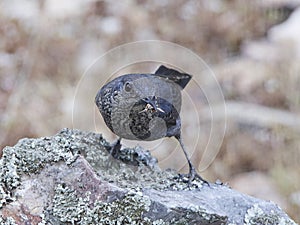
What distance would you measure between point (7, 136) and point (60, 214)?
2250 mm

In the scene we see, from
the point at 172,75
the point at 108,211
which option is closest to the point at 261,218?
the point at 108,211

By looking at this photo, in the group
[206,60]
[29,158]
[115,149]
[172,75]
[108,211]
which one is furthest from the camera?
[206,60]

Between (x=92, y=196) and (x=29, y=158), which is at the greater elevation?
(x=29, y=158)

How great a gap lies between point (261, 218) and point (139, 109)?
1.63 ft

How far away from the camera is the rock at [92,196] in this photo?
1581mm

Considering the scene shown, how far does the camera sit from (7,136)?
12.2 ft

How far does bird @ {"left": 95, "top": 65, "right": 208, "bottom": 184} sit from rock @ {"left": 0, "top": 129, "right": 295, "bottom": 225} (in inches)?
5.1

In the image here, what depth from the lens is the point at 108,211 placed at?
1.58 metres

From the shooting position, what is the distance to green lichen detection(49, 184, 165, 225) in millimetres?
1576

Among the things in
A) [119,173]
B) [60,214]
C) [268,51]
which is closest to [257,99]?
[268,51]

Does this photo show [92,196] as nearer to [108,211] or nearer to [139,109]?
[108,211]

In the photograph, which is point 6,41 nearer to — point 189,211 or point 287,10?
point 287,10

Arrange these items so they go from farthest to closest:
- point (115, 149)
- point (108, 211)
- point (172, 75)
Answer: point (172, 75) < point (115, 149) < point (108, 211)

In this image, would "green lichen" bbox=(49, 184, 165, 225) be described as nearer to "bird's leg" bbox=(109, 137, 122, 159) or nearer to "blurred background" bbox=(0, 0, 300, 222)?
"bird's leg" bbox=(109, 137, 122, 159)
